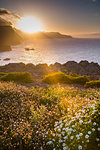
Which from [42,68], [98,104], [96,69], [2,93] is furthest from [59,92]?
[96,69]

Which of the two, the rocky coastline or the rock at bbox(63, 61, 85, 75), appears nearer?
the rocky coastline

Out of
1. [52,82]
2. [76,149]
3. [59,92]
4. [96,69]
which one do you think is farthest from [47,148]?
[96,69]

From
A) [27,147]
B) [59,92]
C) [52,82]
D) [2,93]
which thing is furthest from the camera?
[52,82]

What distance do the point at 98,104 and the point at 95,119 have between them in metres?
0.60

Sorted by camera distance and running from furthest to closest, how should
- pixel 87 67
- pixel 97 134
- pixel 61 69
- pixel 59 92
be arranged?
pixel 87 67 → pixel 61 69 → pixel 59 92 → pixel 97 134

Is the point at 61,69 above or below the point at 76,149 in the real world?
above

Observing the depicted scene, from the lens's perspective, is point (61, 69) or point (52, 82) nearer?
point (52, 82)

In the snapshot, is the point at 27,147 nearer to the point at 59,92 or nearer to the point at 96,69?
the point at 59,92

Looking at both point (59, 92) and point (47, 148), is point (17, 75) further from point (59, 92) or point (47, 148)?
point (47, 148)

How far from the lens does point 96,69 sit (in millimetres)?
28344

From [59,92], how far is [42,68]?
53.4 feet

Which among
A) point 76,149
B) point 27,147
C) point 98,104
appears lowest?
point 27,147

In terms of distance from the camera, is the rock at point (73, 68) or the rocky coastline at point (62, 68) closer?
the rocky coastline at point (62, 68)

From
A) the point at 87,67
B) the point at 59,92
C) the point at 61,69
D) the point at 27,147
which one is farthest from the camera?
the point at 87,67
